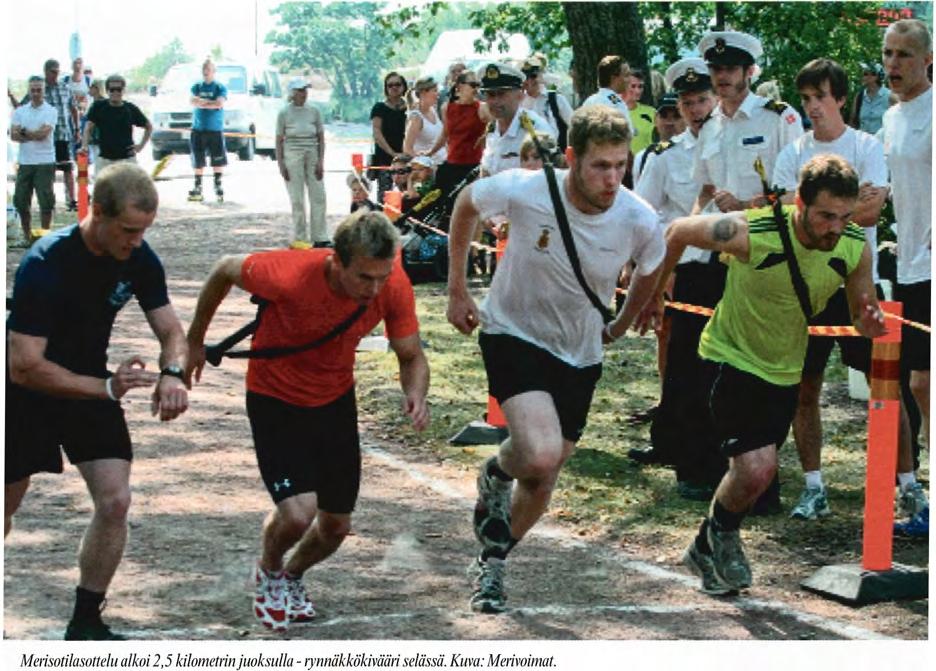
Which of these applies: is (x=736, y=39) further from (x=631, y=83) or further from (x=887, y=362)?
(x=631, y=83)

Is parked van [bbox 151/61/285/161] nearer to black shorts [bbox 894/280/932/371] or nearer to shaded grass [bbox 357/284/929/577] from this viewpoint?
shaded grass [bbox 357/284/929/577]

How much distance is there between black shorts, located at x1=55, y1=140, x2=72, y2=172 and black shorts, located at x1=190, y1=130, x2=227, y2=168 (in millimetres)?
3768

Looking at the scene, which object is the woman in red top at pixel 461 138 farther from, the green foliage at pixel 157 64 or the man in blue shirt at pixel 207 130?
the green foliage at pixel 157 64

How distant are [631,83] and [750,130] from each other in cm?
449

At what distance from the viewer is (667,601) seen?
24.8ft

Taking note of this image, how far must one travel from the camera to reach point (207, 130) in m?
28.7

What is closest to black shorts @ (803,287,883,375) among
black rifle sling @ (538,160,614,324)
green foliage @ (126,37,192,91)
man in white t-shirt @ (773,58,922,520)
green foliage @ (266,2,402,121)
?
man in white t-shirt @ (773,58,922,520)

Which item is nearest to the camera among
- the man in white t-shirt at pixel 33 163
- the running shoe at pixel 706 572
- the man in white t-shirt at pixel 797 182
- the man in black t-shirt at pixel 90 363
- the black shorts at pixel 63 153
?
the man in black t-shirt at pixel 90 363

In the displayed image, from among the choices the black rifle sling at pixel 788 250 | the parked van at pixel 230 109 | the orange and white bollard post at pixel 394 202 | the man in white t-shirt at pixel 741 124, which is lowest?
the parked van at pixel 230 109

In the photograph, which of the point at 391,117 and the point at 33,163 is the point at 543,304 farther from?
the point at 33,163

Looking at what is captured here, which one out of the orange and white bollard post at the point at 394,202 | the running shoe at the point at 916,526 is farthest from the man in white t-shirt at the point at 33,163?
the running shoe at the point at 916,526

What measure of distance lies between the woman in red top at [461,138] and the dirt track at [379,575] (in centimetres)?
606

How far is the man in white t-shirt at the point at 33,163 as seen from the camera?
21.5 metres
